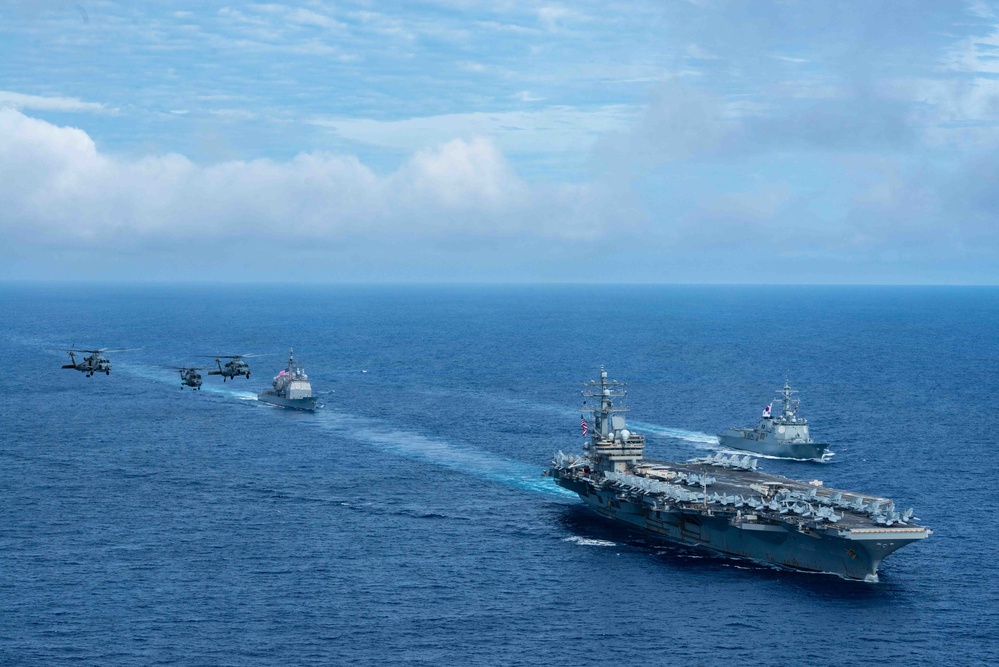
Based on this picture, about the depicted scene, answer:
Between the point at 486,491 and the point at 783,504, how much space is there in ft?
83.6

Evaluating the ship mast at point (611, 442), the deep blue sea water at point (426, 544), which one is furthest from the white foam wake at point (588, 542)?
the ship mast at point (611, 442)

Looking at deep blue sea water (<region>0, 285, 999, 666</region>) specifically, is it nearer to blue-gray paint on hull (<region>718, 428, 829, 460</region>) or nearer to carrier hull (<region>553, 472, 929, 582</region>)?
carrier hull (<region>553, 472, 929, 582</region>)

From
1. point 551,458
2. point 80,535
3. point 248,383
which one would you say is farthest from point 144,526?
point 248,383

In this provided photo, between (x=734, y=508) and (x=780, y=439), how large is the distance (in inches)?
1324

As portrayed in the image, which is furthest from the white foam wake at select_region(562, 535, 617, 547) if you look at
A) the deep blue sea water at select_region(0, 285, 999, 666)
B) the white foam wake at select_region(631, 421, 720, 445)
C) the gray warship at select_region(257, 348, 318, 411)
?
the gray warship at select_region(257, 348, 318, 411)

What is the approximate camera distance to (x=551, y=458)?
98750 millimetres

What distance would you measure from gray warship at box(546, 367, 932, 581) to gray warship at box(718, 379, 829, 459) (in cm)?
1416

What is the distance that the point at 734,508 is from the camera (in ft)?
235

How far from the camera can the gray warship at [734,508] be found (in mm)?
65438

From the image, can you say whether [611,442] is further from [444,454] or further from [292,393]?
[292,393]

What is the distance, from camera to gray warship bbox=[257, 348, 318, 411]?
414 ft

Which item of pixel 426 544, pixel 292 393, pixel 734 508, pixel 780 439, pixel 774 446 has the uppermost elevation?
pixel 780 439

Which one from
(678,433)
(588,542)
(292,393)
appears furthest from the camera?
(292,393)

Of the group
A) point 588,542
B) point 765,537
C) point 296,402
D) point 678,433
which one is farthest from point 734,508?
point 296,402
